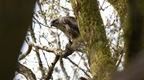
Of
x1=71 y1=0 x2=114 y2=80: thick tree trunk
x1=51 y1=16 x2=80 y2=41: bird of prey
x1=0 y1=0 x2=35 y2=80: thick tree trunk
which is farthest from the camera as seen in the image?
x1=51 y1=16 x2=80 y2=41: bird of prey

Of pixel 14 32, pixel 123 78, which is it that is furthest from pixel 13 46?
pixel 123 78

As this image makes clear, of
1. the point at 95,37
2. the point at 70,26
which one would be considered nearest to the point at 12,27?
the point at 95,37

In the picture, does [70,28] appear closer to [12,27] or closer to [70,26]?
[70,26]

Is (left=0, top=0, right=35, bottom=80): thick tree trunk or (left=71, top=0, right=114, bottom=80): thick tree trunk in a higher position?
A: (left=0, top=0, right=35, bottom=80): thick tree trunk

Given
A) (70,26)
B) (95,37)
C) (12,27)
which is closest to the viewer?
(12,27)

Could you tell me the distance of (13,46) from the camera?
60 centimetres

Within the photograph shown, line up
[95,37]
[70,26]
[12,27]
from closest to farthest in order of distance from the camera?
[12,27], [95,37], [70,26]

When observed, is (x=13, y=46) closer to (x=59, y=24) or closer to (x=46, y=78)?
(x=59, y=24)

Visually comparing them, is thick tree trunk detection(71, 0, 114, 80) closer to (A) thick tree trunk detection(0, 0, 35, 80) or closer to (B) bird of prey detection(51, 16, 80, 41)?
(B) bird of prey detection(51, 16, 80, 41)

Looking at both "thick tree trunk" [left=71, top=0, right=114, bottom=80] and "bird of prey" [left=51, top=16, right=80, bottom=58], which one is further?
"bird of prey" [left=51, top=16, right=80, bottom=58]

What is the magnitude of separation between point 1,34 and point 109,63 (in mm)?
3664

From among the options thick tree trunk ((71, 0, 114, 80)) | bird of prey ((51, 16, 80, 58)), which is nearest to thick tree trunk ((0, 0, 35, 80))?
thick tree trunk ((71, 0, 114, 80))

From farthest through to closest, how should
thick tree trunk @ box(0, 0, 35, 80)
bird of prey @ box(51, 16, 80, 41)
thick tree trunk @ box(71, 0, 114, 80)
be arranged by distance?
bird of prey @ box(51, 16, 80, 41) → thick tree trunk @ box(71, 0, 114, 80) → thick tree trunk @ box(0, 0, 35, 80)

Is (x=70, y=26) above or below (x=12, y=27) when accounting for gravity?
below
